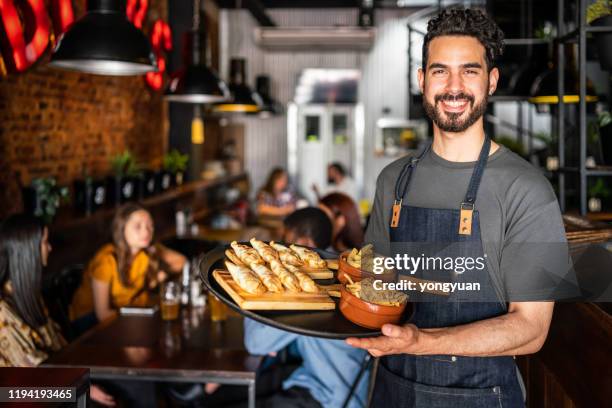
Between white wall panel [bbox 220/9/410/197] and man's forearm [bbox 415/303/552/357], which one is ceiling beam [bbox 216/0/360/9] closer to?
white wall panel [bbox 220/9/410/197]

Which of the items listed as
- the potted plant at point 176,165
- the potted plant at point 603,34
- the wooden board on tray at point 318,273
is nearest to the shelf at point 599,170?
the potted plant at point 603,34

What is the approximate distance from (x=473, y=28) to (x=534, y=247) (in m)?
0.58

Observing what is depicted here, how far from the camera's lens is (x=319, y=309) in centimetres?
152

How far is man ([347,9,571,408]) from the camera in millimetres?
1508

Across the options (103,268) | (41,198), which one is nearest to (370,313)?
(103,268)

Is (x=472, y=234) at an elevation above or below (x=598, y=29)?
below

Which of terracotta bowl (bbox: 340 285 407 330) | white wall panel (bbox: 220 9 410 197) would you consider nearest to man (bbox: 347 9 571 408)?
terracotta bowl (bbox: 340 285 407 330)

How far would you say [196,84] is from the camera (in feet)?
14.6

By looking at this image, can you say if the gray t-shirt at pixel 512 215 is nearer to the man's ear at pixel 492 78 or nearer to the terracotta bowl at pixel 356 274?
the man's ear at pixel 492 78

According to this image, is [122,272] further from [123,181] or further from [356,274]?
[356,274]

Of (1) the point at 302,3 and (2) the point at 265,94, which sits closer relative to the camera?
(2) the point at 265,94

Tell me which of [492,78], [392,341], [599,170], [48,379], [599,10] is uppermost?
[599,10]

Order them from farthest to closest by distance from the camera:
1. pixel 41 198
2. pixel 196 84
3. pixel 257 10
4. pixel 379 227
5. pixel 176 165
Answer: pixel 257 10 → pixel 176 165 → pixel 196 84 → pixel 41 198 → pixel 379 227

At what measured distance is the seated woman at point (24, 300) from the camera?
2.69 m
